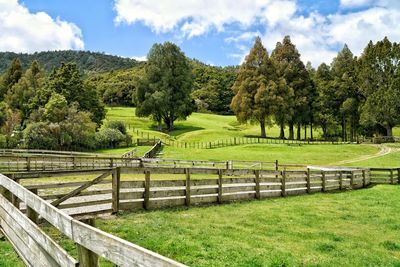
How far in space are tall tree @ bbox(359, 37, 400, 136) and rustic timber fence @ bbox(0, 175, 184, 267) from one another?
2627 inches

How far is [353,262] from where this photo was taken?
28.3 feet

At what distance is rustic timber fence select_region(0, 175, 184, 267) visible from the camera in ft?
11.5

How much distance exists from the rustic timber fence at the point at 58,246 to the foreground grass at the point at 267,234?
9.10 feet

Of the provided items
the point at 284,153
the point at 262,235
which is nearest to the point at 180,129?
the point at 284,153

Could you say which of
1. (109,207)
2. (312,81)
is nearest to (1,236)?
(109,207)

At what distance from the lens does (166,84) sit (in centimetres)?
A: 7762

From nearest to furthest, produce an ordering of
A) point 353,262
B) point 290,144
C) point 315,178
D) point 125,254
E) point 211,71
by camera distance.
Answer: point 125,254 → point 353,262 → point 315,178 → point 290,144 → point 211,71

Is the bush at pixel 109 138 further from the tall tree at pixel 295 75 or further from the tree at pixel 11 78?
the tree at pixel 11 78

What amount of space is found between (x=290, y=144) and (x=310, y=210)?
45.8 m

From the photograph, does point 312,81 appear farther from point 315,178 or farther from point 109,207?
point 109,207

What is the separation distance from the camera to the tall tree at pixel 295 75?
7038 cm

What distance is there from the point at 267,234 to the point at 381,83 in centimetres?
6950

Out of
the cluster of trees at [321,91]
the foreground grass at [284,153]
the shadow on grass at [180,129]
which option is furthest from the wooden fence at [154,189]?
the shadow on grass at [180,129]

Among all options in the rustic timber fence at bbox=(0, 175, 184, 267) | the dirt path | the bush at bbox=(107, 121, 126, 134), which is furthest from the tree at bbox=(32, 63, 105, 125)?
the rustic timber fence at bbox=(0, 175, 184, 267)
